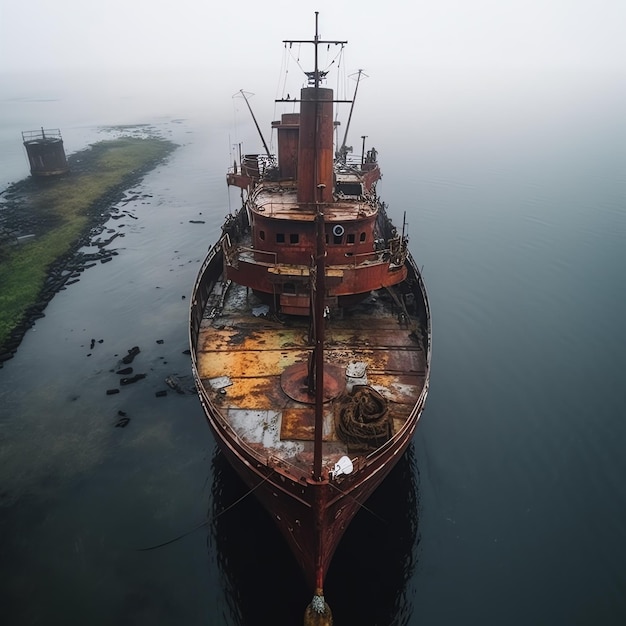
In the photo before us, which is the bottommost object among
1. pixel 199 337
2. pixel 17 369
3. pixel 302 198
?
pixel 17 369

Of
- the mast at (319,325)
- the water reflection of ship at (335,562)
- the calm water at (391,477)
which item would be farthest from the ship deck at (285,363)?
the calm water at (391,477)

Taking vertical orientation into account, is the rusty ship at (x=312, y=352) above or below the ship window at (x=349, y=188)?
below

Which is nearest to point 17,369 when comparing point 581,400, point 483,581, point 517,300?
point 483,581

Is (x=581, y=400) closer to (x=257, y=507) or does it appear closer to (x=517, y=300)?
(x=517, y=300)

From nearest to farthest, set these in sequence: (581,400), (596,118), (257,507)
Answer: (257,507) < (581,400) < (596,118)

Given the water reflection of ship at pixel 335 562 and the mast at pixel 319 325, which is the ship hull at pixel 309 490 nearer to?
the mast at pixel 319 325

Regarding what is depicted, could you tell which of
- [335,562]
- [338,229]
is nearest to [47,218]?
[338,229]
